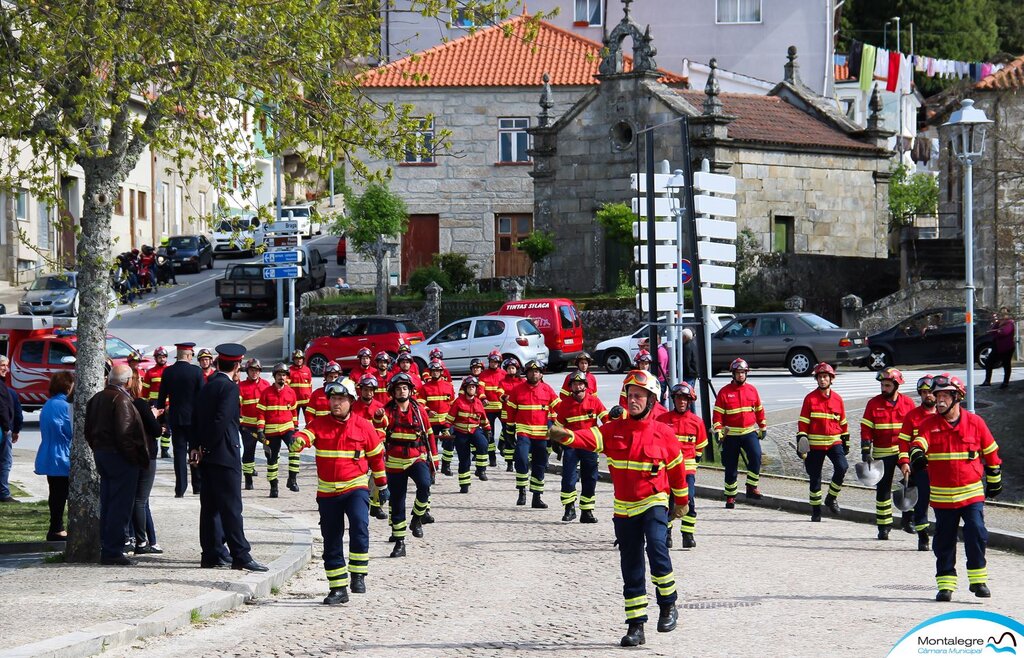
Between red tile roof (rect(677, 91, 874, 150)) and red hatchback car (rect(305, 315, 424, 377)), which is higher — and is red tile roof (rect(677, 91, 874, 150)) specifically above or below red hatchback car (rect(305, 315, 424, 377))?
above

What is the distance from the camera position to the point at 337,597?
39.0 ft

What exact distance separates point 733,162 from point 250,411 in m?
27.9

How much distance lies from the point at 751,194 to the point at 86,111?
3397 centimetres

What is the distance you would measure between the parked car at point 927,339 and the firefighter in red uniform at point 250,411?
60.7 ft

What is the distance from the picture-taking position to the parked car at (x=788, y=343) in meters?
33.5

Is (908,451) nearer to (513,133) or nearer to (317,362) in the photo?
(317,362)

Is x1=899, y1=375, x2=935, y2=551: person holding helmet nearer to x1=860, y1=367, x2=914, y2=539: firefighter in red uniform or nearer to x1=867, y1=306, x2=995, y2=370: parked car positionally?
x1=860, y1=367, x2=914, y2=539: firefighter in red uniform

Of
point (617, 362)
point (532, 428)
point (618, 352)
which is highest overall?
point (532, 428)

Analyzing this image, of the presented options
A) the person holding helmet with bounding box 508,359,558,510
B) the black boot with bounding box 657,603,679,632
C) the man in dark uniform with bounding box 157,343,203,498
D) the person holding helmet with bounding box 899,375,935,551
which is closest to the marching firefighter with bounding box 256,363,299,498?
the man in dark uniform with bounding box 157,343,203,498

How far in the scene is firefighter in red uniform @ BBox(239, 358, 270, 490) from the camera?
19.6m

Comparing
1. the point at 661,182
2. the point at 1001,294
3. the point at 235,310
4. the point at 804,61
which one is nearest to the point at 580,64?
the point at 804,61

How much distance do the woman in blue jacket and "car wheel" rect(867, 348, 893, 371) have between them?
74.8ft

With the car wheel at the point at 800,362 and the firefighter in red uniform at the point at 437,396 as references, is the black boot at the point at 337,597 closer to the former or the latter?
the firefighter in red uniform at the point at 437,396

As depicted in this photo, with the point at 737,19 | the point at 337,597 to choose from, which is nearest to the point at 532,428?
the point at 337,597
